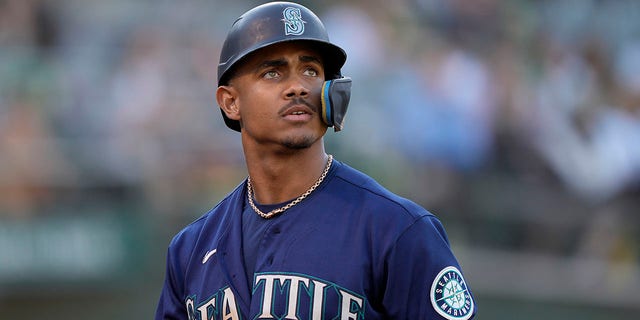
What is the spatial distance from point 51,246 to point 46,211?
0.25 m

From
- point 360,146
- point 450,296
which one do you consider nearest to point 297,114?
point 450,296

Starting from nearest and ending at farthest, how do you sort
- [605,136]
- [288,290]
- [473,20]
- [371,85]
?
[288,290]
[371,85]
[605,136]
[473,20]

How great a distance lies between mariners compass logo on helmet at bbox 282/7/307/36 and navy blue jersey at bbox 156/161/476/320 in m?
0.49

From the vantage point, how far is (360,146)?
836 cm

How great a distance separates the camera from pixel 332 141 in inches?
327

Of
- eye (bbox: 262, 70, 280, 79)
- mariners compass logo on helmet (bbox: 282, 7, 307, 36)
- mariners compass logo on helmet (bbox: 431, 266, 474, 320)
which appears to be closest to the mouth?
eye (bbox: 262, 70, 280, 79)

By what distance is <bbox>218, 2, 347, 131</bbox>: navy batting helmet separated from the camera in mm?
3449

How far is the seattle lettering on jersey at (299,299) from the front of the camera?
3.31m

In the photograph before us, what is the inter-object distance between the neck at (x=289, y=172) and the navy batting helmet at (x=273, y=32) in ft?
1.04

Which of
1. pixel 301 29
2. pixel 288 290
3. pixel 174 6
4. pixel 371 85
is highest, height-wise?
pixel 174 6

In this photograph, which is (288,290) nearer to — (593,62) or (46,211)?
(46,211)

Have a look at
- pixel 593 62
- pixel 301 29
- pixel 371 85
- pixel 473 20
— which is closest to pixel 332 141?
pixel 371 85

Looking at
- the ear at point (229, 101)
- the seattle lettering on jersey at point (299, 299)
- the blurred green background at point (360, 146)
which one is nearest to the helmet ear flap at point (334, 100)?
the ear at point (229, 101)

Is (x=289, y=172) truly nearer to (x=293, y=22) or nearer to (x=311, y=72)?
(x=311, y=72)
